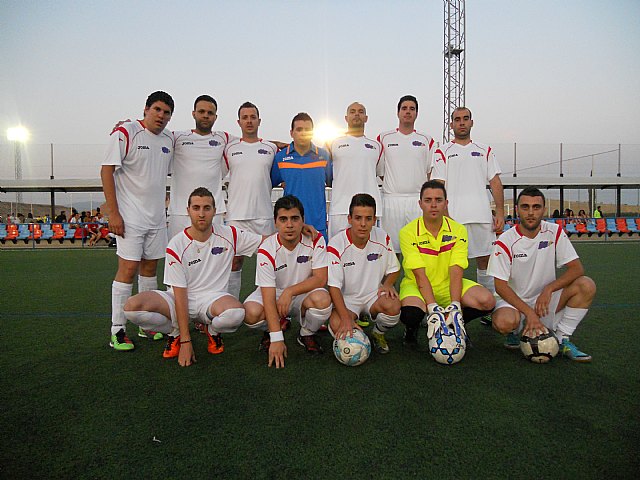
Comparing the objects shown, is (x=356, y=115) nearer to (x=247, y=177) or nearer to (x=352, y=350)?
(x=247, y=177)

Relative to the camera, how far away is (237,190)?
4344mm

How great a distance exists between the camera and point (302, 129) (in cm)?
418

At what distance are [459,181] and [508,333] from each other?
171cm

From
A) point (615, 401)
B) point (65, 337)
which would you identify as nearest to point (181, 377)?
point (65, 337)

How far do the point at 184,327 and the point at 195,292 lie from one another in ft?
1.28

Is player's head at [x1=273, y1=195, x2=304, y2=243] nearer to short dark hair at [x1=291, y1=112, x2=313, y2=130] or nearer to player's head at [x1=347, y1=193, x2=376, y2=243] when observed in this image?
player's head at [x1=347, y1=193, x2=376, y2=243]

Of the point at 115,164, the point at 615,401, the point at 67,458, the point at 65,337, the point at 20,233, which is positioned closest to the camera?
the point at 67,458

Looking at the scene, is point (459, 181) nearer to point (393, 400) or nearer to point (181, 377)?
point (393, 400)

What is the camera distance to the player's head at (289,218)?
3.42 metres

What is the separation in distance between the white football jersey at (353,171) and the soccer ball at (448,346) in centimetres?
160

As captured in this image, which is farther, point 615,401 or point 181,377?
point 181,377

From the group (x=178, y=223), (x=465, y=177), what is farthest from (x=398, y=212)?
(x=178, y=223)

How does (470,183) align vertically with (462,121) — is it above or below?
below

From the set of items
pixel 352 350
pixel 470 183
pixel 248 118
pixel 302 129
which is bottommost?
pixel 352 350
